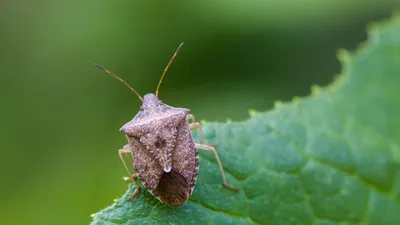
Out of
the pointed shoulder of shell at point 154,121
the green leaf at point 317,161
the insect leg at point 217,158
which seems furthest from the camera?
the pointed shoulder of shell at point 154,121

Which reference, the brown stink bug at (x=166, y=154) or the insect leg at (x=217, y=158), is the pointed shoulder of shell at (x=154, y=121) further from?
the insect leg at (x=217, y=158)

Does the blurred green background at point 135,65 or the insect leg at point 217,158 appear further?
the blurred green background at point 135,65

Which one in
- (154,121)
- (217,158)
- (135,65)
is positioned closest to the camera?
(217,158)

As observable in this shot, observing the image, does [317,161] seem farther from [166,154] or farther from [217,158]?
[166,154]

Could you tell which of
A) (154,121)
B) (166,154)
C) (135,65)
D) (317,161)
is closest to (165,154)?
(166,154)

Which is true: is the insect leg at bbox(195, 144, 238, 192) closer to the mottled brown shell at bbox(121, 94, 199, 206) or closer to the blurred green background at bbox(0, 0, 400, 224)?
the mottled brown shell at bbox(121, 94, 199, 206)

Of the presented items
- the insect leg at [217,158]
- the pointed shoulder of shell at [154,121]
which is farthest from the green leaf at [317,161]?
the pointed shoulder of shell at [154,121]

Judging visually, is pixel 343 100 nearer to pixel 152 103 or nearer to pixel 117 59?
pixel 152 103

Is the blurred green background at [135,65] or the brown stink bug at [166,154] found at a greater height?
the blurred green background at [135,65]
